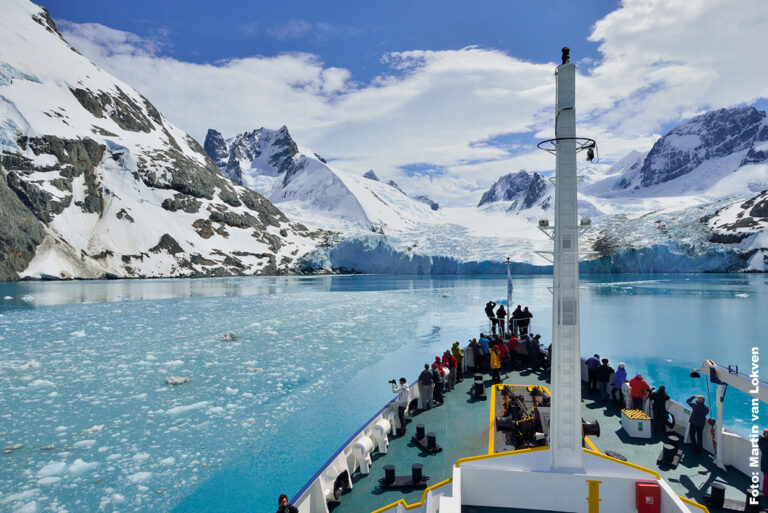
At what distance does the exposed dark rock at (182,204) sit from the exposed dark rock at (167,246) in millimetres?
12451

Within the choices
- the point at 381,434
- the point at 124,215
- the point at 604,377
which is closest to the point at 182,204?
the point at 124,215

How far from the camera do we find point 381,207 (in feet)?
632

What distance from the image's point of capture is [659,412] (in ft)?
32.3

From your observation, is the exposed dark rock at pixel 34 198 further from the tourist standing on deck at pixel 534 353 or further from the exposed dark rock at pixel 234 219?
the tourist standing on deck at pixel 534 353

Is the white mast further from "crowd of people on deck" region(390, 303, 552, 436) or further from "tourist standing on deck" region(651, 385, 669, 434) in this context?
"crowd of people on deck" region(390, 303, 552, 436)

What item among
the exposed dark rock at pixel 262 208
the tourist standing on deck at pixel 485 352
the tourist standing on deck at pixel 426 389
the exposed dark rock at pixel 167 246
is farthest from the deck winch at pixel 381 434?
the exposed dark rock at pixel 262 208

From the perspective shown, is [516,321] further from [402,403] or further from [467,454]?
[467,454]

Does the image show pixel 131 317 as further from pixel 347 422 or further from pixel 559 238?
pixel 559 238

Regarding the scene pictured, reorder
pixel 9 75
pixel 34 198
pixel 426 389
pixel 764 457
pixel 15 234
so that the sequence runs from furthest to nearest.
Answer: pixel 9 75 → pixel 34 198 → pixel 15 234 → pixel 426 389 → pixel 764 457

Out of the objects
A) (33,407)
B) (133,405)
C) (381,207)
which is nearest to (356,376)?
(133,405)

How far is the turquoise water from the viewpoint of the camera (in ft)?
36.6

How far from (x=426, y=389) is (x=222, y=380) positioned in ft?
35.3

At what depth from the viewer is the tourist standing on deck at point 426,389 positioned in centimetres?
1206

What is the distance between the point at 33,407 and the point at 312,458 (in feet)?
36.4
